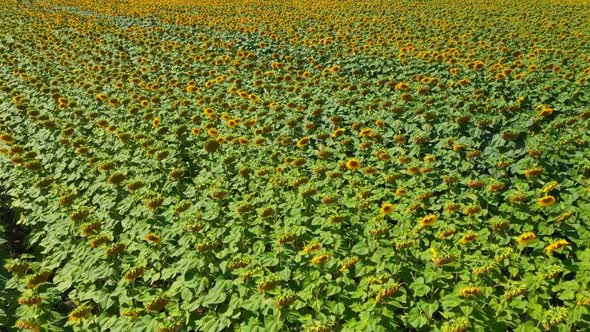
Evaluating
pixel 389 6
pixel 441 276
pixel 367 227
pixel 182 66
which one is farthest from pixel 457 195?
pixel 389 6

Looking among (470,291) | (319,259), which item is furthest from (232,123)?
(470,291)

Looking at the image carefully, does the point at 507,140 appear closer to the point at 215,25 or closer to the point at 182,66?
the point at 182,66

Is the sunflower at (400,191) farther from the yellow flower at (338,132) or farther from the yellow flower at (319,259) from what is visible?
the yellow flower at (338,132)

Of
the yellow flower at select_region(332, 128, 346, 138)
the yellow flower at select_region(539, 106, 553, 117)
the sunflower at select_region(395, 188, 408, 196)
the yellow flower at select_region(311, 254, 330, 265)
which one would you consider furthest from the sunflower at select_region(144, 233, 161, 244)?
the yellow flower at select_region(539, 106, 553, 117)

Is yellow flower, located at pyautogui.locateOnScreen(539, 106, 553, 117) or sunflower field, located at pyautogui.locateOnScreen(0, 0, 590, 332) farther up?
yellow flower, located at pyautogui.locateOnScreen(539, 106, 553, 117)

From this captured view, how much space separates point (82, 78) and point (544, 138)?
389 inches

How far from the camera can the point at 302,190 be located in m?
4.63

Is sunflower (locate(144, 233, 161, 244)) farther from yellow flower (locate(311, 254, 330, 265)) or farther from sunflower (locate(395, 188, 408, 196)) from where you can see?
sunflower (locate(395, 188, 408, 196))

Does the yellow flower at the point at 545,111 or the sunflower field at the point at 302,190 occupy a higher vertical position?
the yellow flower at the point at 545,111

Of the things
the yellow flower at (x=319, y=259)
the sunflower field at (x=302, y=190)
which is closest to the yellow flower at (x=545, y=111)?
the sunflower field at (x=302, y=190)

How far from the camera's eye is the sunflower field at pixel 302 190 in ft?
11.6

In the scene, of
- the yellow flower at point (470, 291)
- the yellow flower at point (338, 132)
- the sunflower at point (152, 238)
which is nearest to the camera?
the yellow flower at point (470, 291)

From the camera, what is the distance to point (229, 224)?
4.53 m

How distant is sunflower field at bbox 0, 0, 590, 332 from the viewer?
353cm
